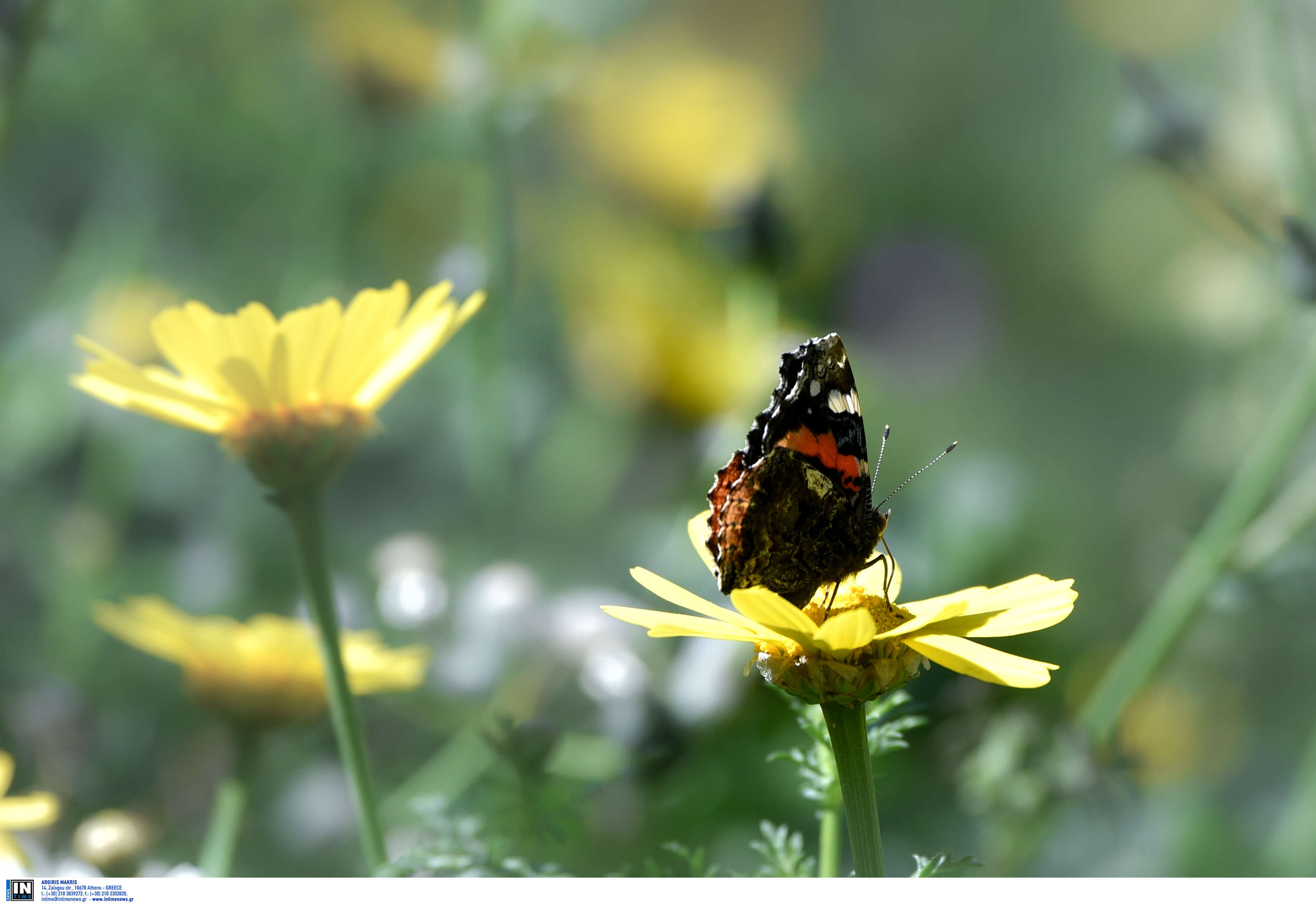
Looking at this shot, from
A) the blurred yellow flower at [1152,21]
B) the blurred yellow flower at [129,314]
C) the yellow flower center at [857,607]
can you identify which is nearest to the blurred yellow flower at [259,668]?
the yellow flower center at [857,607]

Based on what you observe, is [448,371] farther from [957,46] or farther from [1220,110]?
[1220,110]

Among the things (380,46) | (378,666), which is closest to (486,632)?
(378,666)

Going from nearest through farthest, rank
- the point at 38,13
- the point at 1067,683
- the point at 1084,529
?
the point at 38,13
the point at 1067,683
the point at 1084,529

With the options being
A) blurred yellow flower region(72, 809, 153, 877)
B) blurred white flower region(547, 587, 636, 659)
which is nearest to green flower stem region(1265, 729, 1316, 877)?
blurred white flower region(547, 587, 636, 659)

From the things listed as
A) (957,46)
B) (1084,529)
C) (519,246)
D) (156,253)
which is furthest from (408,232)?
(1084,529)

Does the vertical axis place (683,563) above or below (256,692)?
above

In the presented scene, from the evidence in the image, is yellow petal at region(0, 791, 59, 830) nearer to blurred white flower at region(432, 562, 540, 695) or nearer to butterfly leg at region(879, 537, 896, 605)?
blurred white flower at region(432, 562, 540, 695)

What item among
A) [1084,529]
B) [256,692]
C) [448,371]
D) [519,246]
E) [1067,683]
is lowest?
[256,692]

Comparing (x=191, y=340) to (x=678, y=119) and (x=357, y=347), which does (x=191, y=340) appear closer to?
(x=357, y=347)
